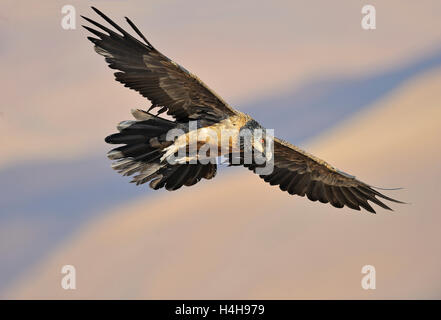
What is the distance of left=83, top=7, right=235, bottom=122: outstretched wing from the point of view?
31.6ft

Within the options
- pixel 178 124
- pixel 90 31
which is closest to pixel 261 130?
pixel 178 124

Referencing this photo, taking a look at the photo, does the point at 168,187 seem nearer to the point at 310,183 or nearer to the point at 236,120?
the point at 236,120

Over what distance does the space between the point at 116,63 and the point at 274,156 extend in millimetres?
3482

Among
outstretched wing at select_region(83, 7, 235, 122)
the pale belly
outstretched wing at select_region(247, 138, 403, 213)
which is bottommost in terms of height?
outstretched wing at select_region(247, 138, 403, 213)

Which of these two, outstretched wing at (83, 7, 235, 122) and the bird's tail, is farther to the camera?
the bird's tail

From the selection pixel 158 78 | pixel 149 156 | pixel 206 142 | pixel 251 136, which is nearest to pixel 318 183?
pixel 251 136

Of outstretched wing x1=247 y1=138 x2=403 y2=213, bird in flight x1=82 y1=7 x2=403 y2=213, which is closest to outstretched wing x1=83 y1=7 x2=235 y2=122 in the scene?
bird in flight x1=82 y1=7 x2=403 y2=213

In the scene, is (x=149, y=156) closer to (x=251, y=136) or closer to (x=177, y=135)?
(x=177, y=135)

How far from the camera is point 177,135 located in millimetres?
10555

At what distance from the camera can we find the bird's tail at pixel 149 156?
1055 centimetres

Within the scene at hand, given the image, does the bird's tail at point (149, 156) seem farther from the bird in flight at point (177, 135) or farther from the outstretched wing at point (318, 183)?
the outstretched wing at point (318, 183)

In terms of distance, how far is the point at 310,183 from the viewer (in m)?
12.3

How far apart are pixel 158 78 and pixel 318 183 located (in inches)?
148

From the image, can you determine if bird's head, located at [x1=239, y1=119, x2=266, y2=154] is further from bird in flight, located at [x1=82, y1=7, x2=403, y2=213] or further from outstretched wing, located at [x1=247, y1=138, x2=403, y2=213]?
outstretched wing, located at [x1=247, y1=138, x2=403, y2=213]
